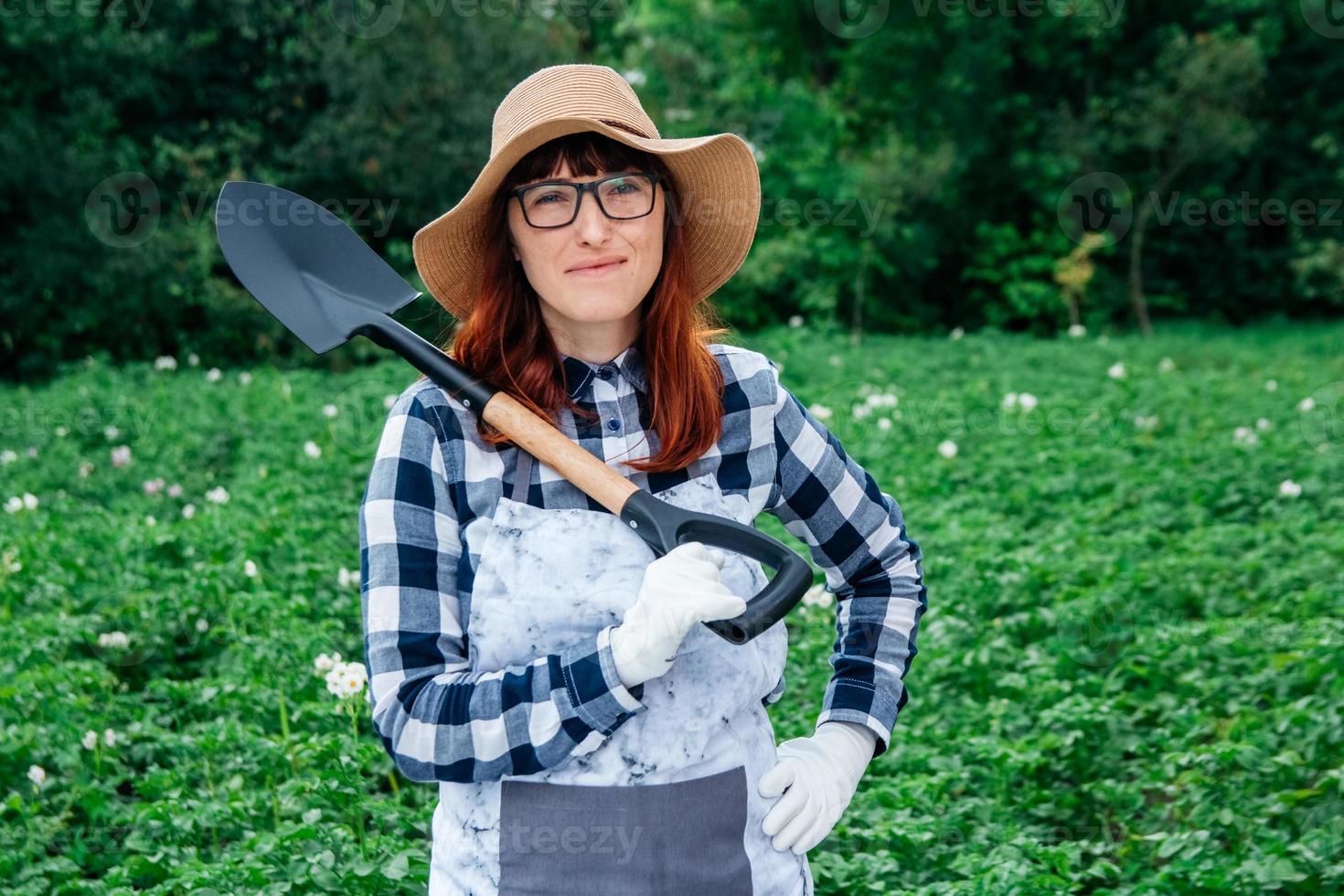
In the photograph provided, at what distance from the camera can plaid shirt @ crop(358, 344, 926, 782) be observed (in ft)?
4.50

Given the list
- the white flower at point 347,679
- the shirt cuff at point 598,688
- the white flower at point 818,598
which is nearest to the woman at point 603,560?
the shirt cuff at point 598,688

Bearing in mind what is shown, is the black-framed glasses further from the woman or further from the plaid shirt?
the plaid shirt

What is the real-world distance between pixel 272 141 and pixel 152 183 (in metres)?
1.46

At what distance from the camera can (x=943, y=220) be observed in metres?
19.6

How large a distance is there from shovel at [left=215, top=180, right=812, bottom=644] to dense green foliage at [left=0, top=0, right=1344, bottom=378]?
28.5 ft

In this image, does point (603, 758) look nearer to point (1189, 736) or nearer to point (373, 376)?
point (1189, 736)

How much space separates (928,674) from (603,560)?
2.49 meters

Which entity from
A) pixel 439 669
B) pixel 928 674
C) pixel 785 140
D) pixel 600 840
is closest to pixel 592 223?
pixel 439 669

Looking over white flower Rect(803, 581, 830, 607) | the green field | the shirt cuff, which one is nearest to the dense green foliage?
the green field

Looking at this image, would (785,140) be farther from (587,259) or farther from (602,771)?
(602,771)

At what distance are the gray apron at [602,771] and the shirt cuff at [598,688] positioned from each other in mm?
50

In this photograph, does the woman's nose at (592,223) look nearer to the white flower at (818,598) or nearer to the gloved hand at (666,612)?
the gloved hand at (666,612)

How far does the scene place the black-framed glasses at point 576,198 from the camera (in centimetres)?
156

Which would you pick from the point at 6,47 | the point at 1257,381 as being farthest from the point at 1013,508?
the point at 6,47
